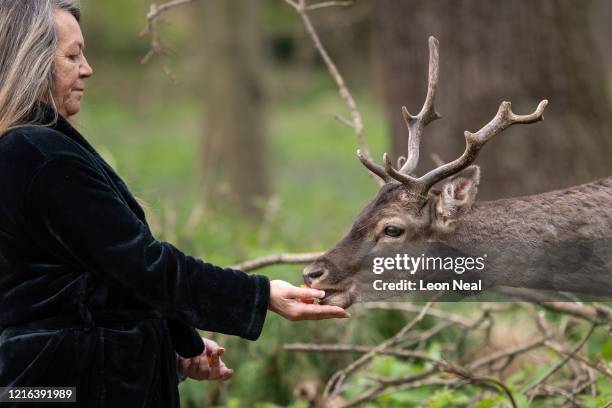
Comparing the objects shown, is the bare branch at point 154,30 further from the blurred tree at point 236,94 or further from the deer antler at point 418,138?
the blurred tree at point 236,94

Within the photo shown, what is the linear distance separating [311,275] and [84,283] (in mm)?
926

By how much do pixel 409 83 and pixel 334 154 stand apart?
12.4 metres

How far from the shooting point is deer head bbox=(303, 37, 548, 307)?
371 cm

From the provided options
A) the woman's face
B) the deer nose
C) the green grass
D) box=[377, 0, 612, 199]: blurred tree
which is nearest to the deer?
the deer nose

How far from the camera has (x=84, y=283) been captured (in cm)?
304

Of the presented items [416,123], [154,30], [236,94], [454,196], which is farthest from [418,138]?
[236,94]

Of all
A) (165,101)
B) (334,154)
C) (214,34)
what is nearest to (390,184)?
(214,34)

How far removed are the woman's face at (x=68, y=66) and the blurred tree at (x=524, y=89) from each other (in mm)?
3543

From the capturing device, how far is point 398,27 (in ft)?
23.3

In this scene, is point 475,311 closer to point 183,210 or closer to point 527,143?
point 527,143

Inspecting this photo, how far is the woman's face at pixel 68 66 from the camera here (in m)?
3.15

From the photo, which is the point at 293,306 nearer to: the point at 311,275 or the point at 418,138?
the point at 311,275

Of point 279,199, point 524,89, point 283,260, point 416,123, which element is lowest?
point 283,260

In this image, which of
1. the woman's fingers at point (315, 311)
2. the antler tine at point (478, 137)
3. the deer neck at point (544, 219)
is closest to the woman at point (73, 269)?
the woman's fingers at point (315, 311)
